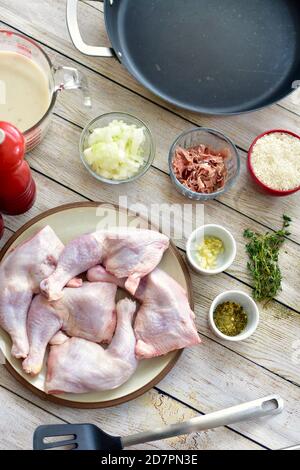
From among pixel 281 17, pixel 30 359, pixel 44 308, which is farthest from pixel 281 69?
pixel 30 359

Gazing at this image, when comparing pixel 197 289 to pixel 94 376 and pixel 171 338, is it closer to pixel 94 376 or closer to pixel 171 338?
pixel 171 338

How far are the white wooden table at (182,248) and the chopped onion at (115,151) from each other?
2.8 inches

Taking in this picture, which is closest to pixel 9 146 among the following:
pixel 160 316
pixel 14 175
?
pixel 14 175

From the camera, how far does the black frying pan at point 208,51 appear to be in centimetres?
185

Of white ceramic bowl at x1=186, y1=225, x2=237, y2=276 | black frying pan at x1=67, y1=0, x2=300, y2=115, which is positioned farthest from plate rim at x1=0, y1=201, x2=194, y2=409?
black frying pan at x1=67, y1=0, x2=300, y2=115

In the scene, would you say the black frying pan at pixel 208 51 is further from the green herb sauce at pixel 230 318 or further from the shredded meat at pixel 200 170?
the green herb sauce at pixel 230 318

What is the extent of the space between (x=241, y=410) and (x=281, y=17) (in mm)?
1194

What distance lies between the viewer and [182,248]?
6.02ft

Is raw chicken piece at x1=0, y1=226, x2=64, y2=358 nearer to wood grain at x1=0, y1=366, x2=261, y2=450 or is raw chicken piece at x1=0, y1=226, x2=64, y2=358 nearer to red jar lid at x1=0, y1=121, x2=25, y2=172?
wood grain at x1=0, y1=366, x2=261, y2=450

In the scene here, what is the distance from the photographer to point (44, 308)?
1688 mm

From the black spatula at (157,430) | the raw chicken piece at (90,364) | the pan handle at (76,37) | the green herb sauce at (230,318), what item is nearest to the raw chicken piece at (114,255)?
the raw chicken piece at (90,364)

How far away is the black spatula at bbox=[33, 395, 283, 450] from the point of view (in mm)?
1615

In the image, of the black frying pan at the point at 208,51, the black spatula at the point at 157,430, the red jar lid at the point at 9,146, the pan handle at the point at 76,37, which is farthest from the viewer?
the black frying pan at the point at 208,51

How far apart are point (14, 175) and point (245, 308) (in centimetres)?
75
